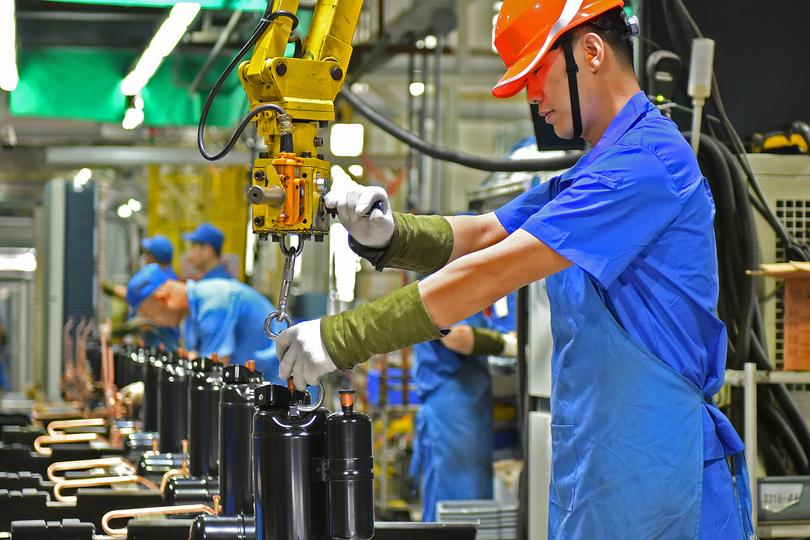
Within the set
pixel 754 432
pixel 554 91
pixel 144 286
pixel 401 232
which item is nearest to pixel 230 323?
pixel 144 286

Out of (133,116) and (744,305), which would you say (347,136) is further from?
(744,305)

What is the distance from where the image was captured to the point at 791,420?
3404 millimetres

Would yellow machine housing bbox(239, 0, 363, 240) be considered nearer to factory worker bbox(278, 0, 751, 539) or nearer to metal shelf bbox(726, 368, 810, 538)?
factory worker bbox(278, 0, 751, 539)

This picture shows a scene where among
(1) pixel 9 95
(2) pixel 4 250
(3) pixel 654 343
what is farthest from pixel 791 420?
(2) pixel 4 250

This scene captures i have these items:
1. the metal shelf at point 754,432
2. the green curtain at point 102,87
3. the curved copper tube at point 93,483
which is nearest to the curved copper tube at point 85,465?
the curved copper tube at point 93,483

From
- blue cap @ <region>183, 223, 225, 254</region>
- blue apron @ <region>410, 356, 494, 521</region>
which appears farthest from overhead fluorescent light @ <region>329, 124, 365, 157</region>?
blue apron @ <region>410, 356, 494, 521</region>

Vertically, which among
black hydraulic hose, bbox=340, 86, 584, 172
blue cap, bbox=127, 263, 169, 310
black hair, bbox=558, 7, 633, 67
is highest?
black hydraulic hose, bbox=340, 86, 584, 172

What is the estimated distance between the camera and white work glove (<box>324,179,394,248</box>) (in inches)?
80.3

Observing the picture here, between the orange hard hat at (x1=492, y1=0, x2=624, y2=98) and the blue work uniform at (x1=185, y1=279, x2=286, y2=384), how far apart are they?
130 inches

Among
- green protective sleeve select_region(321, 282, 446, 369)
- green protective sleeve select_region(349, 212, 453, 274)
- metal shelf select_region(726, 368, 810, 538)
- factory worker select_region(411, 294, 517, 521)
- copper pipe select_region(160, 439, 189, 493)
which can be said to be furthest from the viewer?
factory worker select_region(411, 294, 517, 521)

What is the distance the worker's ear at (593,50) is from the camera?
216 cm

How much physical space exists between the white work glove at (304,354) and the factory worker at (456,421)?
3.68 m

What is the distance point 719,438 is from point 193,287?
3.78 m

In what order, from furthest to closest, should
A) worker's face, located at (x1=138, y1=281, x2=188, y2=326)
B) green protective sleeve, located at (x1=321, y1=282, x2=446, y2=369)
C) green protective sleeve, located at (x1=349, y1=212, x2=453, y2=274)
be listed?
worker's face, located at (x1=138, y1=281, x2=188, y2=326), green protective sleeve, located at (x1=349, y1=212, x2=453, y2=274), green protective sleeve, located at (x1=321, y1=282, x2=446, y2=369)
